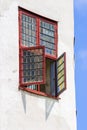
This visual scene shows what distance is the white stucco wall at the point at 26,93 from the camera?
22047 mm

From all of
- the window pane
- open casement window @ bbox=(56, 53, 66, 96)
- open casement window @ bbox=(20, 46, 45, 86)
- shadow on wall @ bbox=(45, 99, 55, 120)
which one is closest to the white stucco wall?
shadow on wall @ bbox=(45, 99, 55, 120)

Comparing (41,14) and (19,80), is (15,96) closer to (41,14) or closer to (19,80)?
(19,80)

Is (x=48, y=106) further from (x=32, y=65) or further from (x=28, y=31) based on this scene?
(x=28, y=31)

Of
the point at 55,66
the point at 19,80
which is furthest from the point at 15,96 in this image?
the point at 55,66

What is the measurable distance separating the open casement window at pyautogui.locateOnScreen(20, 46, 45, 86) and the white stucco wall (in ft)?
0.60

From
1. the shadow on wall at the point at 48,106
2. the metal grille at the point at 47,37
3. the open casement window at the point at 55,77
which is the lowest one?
the shadow on wall at the point at 48,106

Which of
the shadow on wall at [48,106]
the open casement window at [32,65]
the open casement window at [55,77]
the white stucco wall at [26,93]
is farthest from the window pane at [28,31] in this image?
the shadow on wall at [48,106]

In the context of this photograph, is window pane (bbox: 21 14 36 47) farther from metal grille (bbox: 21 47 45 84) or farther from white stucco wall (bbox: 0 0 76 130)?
metal grille (bbox: 21 47 45 84)

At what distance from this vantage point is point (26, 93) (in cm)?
2258

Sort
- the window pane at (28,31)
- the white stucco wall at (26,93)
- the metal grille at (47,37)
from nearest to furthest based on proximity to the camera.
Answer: the white stucco wall at (26,93), the window pane at (28,31), the metal grille at (47,37)

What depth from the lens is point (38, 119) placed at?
2283cm

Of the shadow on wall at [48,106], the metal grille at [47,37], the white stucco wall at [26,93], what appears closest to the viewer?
the white stucco wall at [26,93]

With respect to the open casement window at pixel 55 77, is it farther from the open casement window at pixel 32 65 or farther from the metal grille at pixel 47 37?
the open casement window at pixel 32 65

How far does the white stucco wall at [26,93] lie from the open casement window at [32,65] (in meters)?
0.18
